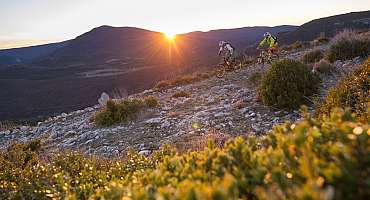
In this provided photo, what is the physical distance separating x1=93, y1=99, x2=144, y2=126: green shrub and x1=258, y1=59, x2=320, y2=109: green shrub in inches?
159

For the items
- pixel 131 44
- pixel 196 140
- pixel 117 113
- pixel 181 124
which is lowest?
pixel 131 44

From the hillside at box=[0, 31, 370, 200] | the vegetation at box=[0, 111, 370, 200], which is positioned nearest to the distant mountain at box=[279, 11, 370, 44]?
the hillside at box=[0, 31, 370, 200]

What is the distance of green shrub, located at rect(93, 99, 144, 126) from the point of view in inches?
478

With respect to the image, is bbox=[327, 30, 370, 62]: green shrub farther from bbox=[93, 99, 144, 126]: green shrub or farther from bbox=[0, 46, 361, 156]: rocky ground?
bbox=[93, 99, 144, 126]: green shrub

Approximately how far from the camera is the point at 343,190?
1579 millimetres

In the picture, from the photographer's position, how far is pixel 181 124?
9930 mm

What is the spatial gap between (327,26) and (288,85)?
71488mm

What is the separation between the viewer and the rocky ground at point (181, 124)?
8727 millimetres

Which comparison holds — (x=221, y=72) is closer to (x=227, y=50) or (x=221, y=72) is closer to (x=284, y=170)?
(x=227, y=50)

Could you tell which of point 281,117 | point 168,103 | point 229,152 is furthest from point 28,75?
point 229,152

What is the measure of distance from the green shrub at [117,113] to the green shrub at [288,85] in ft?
13.3

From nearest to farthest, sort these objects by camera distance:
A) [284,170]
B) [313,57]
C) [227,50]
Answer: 1. [284,170]
2. [313,57]
3. [227,50]

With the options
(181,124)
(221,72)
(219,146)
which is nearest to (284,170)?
(219,146)

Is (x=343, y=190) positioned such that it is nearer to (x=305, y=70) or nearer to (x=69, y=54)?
(x=305, y=70)
